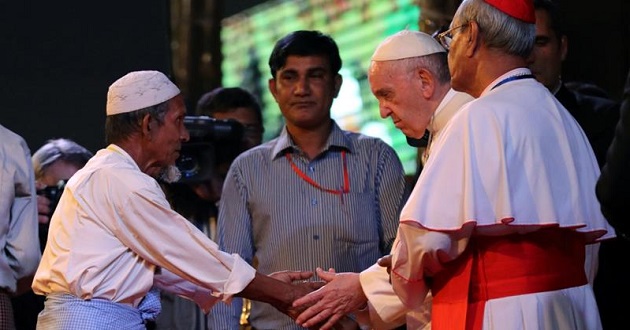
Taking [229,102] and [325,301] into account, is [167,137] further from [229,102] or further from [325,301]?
[229,102]

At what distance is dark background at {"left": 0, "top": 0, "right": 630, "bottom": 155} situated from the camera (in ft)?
21.3

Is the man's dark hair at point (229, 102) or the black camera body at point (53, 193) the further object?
the man's dark hair at point (229, 102)

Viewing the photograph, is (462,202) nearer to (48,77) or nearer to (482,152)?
(482,152)

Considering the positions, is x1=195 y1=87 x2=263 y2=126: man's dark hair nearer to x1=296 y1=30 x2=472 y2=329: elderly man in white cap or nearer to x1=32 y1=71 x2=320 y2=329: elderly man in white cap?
x1=32 y1=71 x2=320 y2=329: elderly man in white cap

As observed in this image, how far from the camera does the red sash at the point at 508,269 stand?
3.65 meters

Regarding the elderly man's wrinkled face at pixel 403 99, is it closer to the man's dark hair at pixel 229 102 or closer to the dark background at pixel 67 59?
the man's dark hair at pixel 229 102

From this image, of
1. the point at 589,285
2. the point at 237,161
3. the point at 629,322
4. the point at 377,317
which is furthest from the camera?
the point at 237,161

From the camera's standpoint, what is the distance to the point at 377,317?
13.9 ft

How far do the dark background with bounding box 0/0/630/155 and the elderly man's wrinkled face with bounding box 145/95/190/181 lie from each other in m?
2.04

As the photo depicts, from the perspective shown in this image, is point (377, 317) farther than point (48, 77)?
No

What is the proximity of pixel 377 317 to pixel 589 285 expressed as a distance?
732 millimetres

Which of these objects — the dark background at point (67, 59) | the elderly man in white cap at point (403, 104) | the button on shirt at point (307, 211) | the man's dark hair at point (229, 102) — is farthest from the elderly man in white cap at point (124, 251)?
the dark background at point (67, 59)

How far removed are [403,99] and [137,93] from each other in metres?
0.92

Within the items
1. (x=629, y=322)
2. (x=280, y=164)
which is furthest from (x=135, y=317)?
(x=629, y=322)
